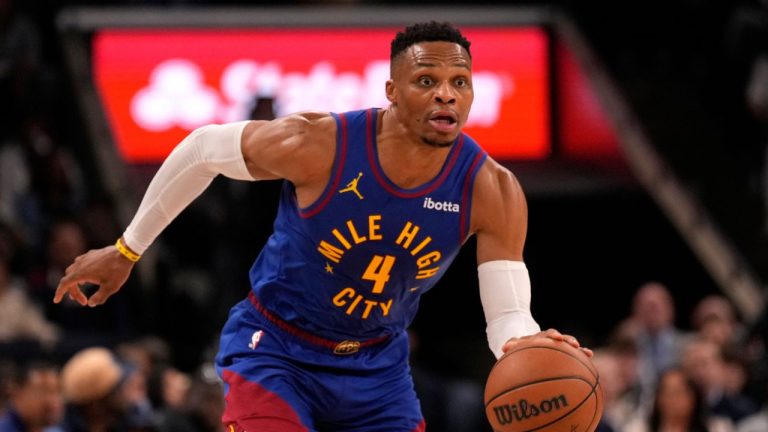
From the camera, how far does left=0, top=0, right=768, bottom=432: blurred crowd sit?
809 centimetres

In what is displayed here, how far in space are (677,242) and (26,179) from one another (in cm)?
603

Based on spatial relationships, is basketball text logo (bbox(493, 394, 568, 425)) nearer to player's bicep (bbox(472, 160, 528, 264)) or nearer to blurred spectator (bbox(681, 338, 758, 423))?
player's bicep (bbox(472, 160, 528, 264))

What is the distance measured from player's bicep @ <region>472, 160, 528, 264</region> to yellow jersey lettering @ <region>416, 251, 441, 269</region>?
0.16 m

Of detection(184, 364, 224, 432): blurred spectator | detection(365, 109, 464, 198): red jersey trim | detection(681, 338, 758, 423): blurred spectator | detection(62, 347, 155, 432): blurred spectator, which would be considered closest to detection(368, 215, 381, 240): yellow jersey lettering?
detection(365, 109, 464, 198): red jersey trim

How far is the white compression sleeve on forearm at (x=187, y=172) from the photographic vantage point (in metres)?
5.25

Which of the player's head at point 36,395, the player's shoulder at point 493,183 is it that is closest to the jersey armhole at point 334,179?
the player's shoulder at point 493,183

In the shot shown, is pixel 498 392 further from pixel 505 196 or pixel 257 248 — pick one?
pixel 257 248

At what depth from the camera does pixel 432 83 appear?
4.97 metres

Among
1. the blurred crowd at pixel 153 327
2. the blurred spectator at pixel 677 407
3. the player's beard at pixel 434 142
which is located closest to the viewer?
the player's beard at pixel 434 142

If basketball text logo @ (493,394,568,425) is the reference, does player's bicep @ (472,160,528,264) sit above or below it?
above

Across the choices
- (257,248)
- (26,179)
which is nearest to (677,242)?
(257,248)

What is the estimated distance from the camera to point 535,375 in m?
4.75

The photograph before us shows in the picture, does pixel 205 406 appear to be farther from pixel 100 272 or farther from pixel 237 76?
pixel 237 76

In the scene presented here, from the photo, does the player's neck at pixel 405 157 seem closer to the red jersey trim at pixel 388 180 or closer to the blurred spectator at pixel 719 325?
the red jersey trim at pixel 388 180
